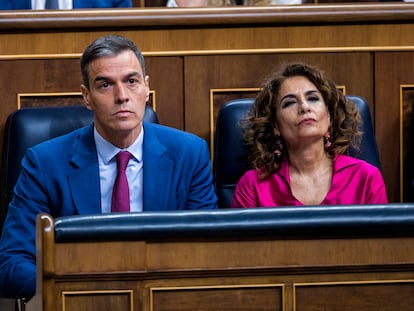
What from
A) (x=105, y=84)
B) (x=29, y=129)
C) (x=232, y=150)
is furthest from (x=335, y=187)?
(x=29, y=129)

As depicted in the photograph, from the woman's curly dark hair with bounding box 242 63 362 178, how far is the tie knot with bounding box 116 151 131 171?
299mm

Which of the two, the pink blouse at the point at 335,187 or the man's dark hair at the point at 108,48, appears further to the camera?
the pink blouse at the point at 335,187

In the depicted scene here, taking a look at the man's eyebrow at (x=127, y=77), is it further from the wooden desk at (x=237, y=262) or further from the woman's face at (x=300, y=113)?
the wooden desk at (x=237, y=262)

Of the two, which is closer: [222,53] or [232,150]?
[232,150]

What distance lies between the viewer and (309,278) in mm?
1162

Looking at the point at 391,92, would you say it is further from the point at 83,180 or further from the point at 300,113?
the point at 83,180

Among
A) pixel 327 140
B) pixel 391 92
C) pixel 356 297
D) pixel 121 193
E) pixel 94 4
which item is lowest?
pixel 356 297

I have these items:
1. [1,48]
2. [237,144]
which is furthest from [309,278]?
[1,48]

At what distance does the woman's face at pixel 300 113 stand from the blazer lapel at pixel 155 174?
10.6 inches

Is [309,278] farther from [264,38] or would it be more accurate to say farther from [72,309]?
[264,38]

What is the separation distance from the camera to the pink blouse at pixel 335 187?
5.91 ft

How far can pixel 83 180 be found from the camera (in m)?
1.64

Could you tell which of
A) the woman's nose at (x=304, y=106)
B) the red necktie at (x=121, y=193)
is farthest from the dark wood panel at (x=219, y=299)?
the woman's nose at (x=304, y=106)

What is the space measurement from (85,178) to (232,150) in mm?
363
